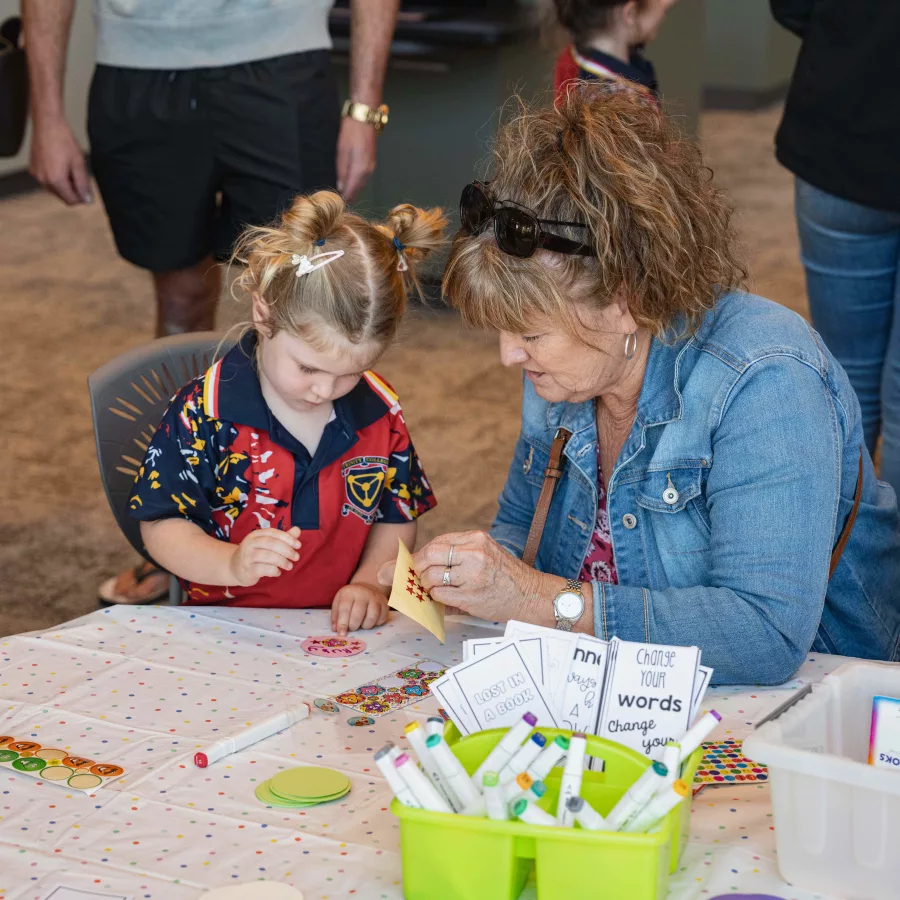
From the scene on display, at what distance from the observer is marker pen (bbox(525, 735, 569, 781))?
1.13 meters

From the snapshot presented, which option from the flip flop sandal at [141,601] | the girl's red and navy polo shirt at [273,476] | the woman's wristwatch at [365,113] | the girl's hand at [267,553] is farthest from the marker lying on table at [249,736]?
the woman's wristwatch at [365,113]

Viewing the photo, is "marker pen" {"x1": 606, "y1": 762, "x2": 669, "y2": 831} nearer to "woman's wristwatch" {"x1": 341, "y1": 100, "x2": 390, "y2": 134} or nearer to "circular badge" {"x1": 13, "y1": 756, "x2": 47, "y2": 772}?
"circular badge" {"x1": 13, "y1": 756, "x2": 47, "y2": 772}

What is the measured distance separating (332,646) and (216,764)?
1.14 ft

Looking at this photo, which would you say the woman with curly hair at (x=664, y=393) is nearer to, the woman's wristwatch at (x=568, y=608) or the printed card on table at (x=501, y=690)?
the woman's wristwatch at (x=568, y=608)

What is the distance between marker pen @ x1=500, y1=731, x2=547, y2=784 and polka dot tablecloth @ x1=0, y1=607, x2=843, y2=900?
0.12 m

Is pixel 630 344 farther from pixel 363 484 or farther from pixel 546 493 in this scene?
pixel 363 484

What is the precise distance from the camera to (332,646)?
175 centimetres

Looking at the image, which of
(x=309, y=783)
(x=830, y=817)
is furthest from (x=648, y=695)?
(x=309, y=783)

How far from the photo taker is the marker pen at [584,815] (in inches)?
42.7

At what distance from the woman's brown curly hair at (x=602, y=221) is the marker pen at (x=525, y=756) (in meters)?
0.71

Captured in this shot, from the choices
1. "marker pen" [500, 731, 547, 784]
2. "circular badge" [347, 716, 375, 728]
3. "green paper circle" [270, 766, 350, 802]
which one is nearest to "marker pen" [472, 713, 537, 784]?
"marker pen" [500, 731, 547, 784]

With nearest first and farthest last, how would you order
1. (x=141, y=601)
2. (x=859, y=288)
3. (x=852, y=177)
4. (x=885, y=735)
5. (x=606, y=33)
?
(x=885, y=735) < (x=852, y=177) < (x=859, y=288) < (x=141, y=601) < (x=606, y=33)

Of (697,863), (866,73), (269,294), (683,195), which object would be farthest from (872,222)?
(697,863)

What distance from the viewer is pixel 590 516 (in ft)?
6.30
